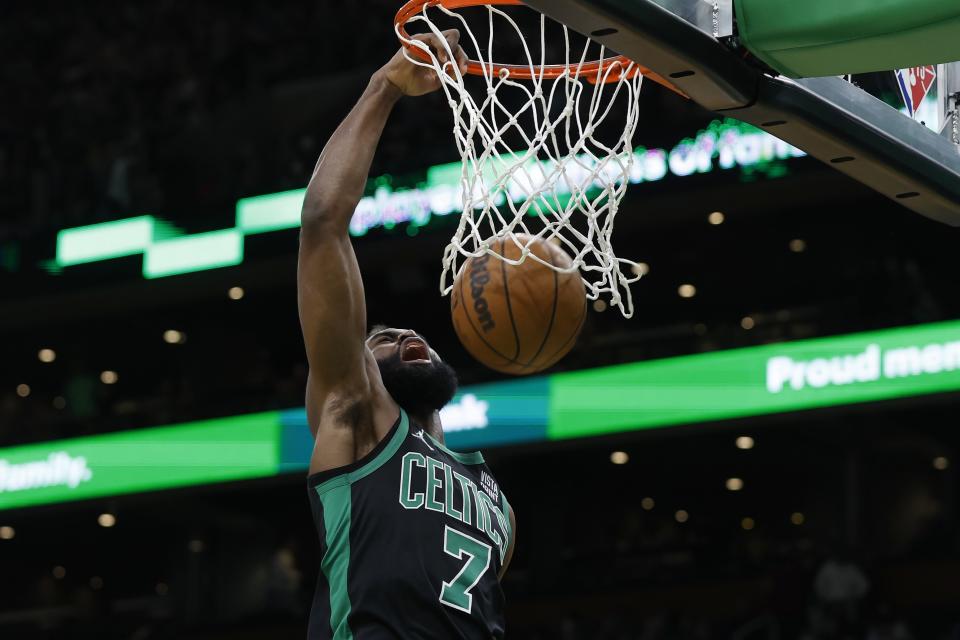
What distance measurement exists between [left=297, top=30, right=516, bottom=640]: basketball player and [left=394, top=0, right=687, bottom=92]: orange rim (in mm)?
505

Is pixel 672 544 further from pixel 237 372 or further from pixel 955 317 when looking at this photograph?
pixel 237 372

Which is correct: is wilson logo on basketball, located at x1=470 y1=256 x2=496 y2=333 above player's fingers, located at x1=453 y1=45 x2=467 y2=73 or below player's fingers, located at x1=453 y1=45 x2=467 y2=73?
below

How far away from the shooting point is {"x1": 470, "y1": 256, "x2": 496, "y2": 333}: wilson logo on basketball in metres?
3.95

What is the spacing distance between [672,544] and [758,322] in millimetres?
2061

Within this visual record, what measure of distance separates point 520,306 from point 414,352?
2.17ft

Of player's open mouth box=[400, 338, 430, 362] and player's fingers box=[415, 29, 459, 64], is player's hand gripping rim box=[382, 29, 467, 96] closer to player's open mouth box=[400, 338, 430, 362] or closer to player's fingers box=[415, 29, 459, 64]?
player's fingers box=[415, 29, 459, 64]

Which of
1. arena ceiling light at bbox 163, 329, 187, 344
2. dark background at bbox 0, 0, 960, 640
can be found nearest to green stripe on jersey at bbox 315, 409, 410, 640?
dark background at bbox 0, 0, 960, 640

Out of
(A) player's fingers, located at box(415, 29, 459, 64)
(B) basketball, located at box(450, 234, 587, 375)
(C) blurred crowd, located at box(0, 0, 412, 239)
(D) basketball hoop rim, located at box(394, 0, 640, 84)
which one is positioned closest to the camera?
(A) player's fingers, located at box(415, 29, 459, 64)

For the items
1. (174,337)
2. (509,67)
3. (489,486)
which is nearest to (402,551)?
(489,486)

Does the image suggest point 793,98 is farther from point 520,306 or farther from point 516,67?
point 516,67

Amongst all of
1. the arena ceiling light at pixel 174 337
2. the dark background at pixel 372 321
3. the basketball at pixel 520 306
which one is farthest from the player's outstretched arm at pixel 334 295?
the arena ceiling light at pixel 174 337

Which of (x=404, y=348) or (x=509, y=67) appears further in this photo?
(x=509, y=67)

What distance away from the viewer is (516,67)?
4.09 meters

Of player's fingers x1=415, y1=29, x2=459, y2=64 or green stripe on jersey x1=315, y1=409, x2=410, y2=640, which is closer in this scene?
green stripe on jersey x1=315, y1=409, x2=410, y2=640
